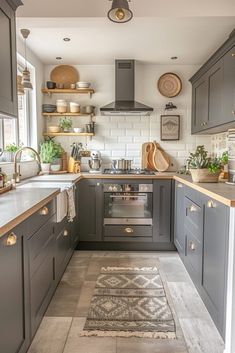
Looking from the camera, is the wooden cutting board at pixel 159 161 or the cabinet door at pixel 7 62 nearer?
the cabinet door at pixel 7 62

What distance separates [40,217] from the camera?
179 cm

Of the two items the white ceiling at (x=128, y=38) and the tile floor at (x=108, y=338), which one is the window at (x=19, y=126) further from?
the tile floor at (x=108, y=338)

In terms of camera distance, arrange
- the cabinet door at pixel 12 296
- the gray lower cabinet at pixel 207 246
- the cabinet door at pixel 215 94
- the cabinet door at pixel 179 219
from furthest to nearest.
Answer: the cabinet door at pixel 179 219, the cabinet door at pixel 215 94, the gray lower cabinet at pixel 207 246, the cabinet door at pixel 12 296

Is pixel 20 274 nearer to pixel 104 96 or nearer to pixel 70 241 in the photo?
pixel 70 241

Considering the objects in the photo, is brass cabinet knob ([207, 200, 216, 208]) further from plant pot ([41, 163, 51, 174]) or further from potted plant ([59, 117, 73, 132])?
potted plant ([59, 117, 73, 132])

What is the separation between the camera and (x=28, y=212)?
1488 mm

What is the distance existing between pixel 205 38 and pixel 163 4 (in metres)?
0.92

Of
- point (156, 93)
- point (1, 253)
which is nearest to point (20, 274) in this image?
point (1, 253)

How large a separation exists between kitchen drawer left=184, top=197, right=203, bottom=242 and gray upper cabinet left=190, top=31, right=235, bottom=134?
81cm

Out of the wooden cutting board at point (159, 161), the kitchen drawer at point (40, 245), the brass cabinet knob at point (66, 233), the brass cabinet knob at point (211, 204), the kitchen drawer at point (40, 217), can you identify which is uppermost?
the wooden cutting board at point (159, 161)

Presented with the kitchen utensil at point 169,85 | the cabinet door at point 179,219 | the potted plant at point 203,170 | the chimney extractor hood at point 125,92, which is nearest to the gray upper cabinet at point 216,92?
the kitchen utensil at point 169,85

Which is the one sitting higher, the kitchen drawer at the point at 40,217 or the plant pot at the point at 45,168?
the plant pot at the point at 45,168

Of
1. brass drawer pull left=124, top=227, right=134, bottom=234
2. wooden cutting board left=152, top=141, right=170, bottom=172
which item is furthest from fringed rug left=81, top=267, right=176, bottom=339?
wooden cutting board left=152, top=141, right=170, bottom=172

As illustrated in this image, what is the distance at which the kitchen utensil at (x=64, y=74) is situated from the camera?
3943mm
